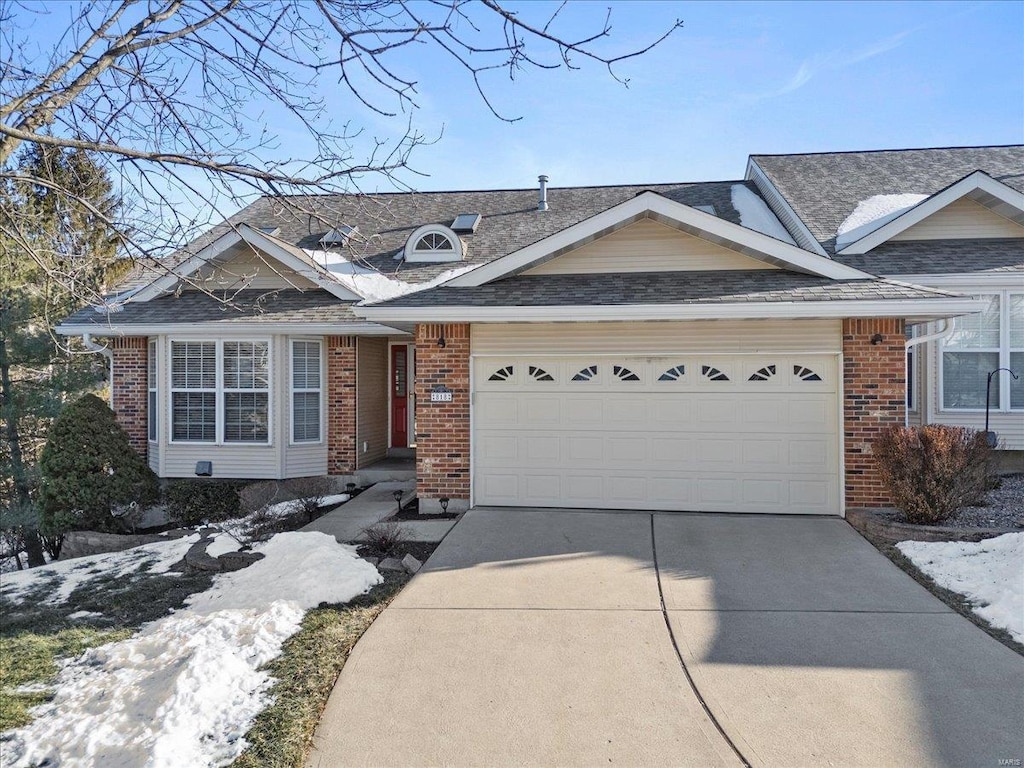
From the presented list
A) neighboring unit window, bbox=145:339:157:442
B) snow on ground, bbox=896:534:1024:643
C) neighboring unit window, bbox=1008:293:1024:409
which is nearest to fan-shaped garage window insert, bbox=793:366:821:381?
snow on ground, bbox=896:534:1024:643

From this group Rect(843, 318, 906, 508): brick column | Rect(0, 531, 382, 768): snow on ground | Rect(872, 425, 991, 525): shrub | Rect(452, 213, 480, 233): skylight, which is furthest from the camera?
Rect(452, 213, 480, 233): skylight

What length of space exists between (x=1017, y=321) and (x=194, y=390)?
13.5 meters

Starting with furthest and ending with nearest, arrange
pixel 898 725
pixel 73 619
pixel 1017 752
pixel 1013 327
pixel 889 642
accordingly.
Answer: pixel 1013 327 < pixel 73 619 < pixel 889 642 < pixel 898 725 < pixel 1017 752

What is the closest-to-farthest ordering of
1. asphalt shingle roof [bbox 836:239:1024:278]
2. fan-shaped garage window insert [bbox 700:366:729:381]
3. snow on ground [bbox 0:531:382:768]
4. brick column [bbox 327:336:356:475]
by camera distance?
1. snow on ground [bbox 0:531:382:768]
2. fan-shaped garage window insert [bbox 700:366:729:381]
3. asphalt shingle roof [bbox 836:239:1024:278]
4. brick column [bbox 327:336:356:475]

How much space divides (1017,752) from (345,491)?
9.41 m

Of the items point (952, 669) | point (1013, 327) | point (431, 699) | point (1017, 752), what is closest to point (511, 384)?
point (431, 699)

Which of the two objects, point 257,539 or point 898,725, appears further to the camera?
point 257,539

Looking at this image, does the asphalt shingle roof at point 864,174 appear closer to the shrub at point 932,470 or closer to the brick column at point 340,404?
the shrub at point 932,470

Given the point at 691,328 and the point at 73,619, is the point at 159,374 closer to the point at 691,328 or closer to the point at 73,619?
the point at 73,619

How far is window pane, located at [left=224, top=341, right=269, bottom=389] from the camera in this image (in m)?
10.8

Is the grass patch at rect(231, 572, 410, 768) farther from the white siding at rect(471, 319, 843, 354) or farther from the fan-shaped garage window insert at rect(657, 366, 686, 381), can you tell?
the fan-shaped garage window insert at rect(657, 366, 686, 381)

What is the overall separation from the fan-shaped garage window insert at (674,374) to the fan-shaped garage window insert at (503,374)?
6.57 feet

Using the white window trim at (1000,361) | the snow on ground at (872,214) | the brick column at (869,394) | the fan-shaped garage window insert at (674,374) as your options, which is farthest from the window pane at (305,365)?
the white window trim at (1000,361)

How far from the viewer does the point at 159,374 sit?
10.9 metres
